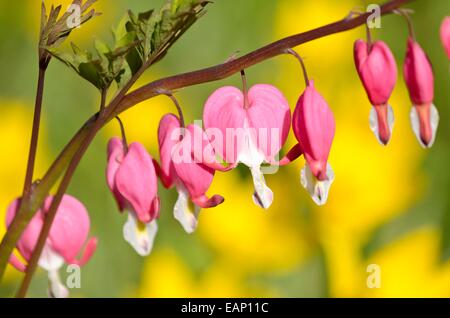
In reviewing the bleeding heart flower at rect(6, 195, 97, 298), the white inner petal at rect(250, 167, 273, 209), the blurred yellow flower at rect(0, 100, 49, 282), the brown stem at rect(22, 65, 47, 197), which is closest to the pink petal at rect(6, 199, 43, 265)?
the bleeding heart flower at rect(6, 195, 97, 298)

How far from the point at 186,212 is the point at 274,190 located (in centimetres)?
131

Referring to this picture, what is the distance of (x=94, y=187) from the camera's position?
93.7 inches

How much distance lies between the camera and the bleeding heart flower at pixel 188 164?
0.98m

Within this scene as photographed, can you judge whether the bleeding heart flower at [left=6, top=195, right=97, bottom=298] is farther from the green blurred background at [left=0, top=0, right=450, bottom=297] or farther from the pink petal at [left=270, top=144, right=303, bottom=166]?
the green blurred background at [left=0, top=0, right=450, bottom=297]

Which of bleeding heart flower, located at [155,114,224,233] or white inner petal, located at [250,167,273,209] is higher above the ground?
bleeding heart flower, located at [155,114,224,233]

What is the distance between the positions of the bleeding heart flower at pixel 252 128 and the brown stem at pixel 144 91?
62mm

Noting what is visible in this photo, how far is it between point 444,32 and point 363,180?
154 cm

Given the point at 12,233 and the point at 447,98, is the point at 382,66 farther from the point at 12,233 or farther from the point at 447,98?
the point at 447,98

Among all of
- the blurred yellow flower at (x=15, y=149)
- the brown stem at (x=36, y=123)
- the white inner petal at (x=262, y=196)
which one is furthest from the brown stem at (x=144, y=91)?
the blurred yellow flower at (x=15, y=149)

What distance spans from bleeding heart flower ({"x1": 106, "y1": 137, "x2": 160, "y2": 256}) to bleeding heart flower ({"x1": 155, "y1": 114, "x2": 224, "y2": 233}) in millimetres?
27

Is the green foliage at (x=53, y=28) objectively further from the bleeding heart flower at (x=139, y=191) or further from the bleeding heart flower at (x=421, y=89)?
the bleeding heart flower at (x=421, y=89)

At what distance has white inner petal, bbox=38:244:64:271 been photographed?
112 cm
